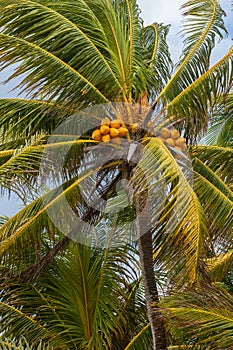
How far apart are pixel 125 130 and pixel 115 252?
3.36 m

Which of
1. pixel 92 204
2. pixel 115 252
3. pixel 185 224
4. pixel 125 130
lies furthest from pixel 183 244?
pixel 115 252

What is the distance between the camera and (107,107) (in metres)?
9.99

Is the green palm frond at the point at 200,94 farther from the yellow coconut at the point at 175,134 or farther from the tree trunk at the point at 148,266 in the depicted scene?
the tree trunk at the point at 148,266

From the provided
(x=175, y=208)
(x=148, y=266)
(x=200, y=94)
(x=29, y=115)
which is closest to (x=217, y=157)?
(x=200, y=94)

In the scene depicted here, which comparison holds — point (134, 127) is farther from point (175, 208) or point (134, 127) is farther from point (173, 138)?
point (175, 208)

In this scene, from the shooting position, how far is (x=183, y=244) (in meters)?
8.64

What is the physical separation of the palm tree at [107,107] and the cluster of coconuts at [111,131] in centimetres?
9

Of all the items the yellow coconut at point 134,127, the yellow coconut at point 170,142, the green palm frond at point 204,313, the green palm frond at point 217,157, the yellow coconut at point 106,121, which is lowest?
the green palm frond at point 204,313

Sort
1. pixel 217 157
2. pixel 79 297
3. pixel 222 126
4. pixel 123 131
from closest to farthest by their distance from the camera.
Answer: pixel 123 131
pixel 217 157
pixel 79 297
pixel 222 126

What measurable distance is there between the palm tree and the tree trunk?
13mm

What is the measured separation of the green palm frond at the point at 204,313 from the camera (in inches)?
302

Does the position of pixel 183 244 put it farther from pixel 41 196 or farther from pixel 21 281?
pixel 21 281

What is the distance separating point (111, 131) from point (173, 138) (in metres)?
0.80

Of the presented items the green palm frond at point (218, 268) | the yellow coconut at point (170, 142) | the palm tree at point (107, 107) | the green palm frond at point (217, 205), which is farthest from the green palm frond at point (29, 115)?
the green palm frond at point (218, 268)
